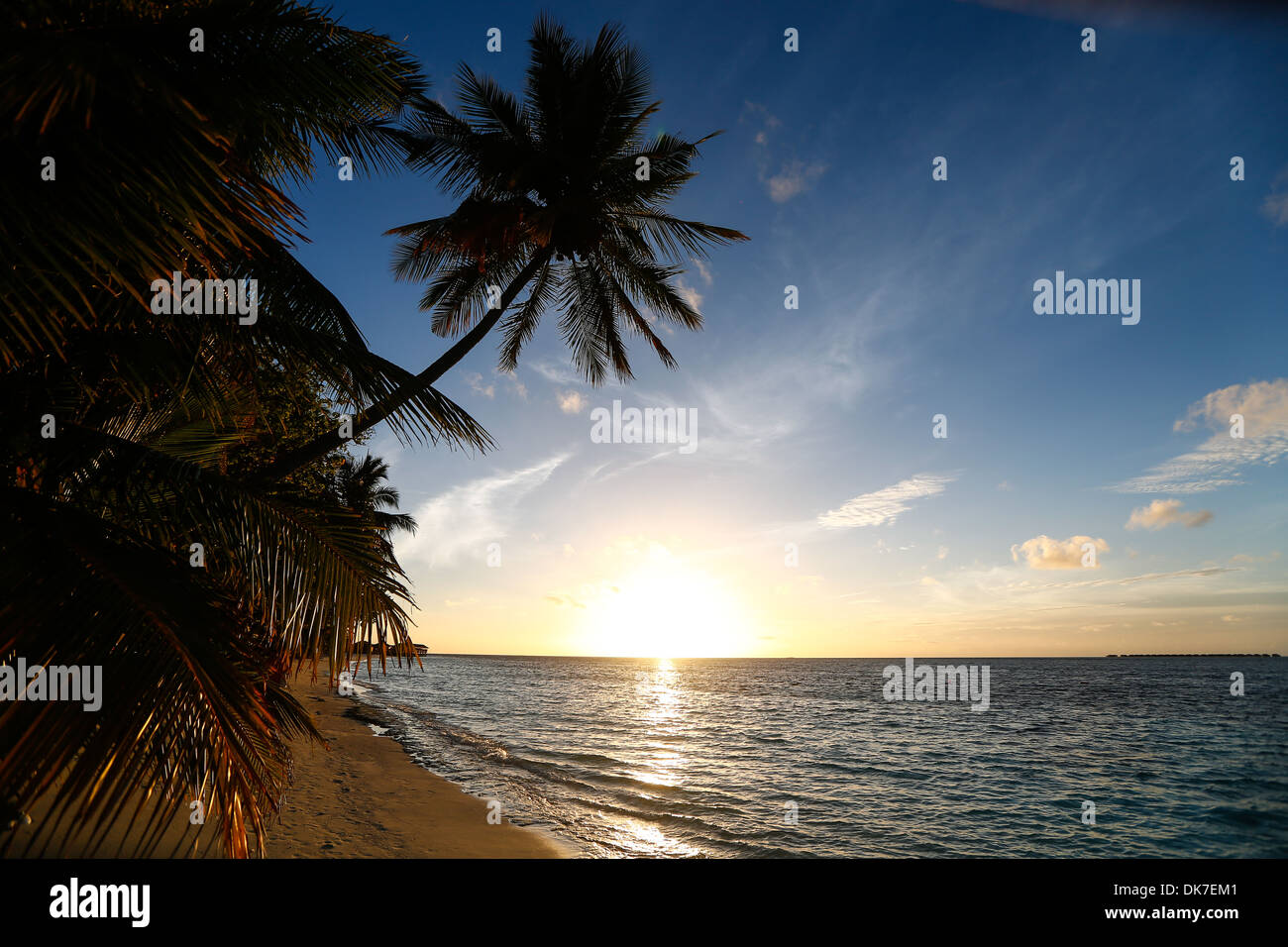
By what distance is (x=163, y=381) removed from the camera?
3596mm

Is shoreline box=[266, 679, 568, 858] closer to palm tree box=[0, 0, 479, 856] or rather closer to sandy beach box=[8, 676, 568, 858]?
sandy beach box=[8, 676, 568, 858]

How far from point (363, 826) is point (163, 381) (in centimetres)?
903

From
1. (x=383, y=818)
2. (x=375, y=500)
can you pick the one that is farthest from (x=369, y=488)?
(x=383, y=818)

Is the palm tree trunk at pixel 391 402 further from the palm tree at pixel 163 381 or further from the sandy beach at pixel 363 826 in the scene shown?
the sandy beach at pixel 363 826

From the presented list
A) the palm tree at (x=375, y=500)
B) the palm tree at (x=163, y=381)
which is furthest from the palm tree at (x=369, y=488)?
the palm tree at (x=163, y=381)

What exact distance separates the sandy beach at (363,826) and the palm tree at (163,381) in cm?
407

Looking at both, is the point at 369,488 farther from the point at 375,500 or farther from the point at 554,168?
the point at 554,168

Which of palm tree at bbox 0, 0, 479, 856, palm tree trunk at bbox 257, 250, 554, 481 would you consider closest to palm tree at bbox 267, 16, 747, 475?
palm tree trunk at bbox 257, 250, 554, 481

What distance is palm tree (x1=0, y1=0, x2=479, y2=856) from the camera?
2.18 m

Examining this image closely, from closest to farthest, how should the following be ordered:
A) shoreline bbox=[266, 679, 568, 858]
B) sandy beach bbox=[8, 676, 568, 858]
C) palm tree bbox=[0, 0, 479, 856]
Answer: palm tree bbox=[0, 0, 479, 856], sandy beach bbox=[8, 676, 568, 858], shoreline bbox=[266, 679, 568, 858]

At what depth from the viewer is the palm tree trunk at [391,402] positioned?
3266 mm

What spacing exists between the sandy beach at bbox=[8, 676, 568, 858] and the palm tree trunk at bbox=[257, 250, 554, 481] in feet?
12.2
